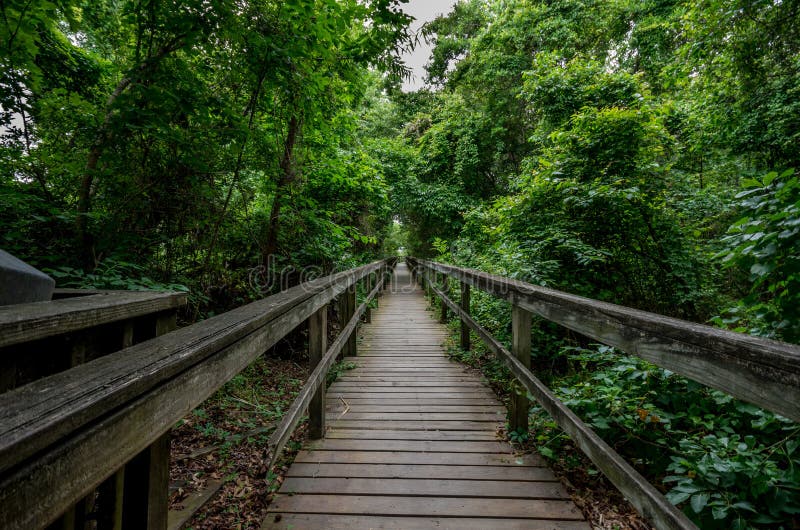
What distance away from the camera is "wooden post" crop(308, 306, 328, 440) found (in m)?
2.42

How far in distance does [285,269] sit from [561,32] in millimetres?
11567

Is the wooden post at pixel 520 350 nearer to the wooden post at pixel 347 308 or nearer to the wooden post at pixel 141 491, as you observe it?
the wooden post at pixel 141 491

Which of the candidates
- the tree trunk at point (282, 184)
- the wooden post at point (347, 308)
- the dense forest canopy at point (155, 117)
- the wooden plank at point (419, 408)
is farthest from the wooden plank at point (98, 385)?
the tree trunk at point (282, 184)

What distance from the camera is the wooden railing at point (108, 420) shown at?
0.45m

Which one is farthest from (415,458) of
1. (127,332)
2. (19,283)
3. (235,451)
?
(19,283)

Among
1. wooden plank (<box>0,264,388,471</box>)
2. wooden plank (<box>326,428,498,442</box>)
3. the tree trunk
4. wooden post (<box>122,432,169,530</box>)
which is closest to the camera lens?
wooden plank (<box>0,264,388,471</box>)

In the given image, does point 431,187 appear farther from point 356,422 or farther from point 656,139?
point 356,422

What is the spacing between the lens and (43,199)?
312cm

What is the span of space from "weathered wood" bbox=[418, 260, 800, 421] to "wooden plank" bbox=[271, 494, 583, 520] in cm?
107

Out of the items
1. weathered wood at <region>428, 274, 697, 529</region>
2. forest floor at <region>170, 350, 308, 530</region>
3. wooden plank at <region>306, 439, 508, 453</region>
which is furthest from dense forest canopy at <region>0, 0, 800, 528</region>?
forest floor at <region>170, 350, 308, 530</region>

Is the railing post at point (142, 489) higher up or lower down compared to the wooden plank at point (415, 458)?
higher up

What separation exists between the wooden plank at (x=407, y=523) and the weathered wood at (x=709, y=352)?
106 cm

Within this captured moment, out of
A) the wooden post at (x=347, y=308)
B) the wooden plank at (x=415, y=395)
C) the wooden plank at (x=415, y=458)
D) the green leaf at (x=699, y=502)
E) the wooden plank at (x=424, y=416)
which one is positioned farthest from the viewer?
the wooden post at (x=347, y=308)

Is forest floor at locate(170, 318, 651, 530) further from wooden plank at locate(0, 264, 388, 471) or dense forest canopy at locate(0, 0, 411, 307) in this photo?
dense forest canopy at locate(0, 0, 411, 307)
